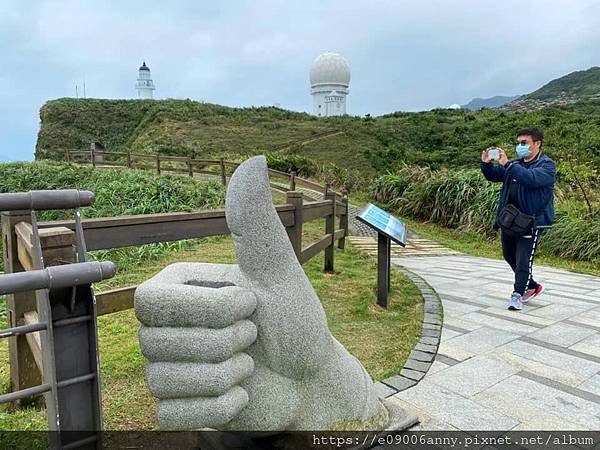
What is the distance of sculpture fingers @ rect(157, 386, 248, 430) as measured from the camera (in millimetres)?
1444

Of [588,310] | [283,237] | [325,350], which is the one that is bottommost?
[588,310]

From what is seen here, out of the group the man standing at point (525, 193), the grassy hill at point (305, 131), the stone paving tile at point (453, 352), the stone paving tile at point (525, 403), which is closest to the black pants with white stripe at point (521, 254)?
the man standing at point (525, 193)

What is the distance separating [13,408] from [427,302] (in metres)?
3.61

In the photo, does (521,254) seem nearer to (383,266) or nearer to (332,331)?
(383,266)

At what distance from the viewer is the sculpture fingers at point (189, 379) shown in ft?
4.68

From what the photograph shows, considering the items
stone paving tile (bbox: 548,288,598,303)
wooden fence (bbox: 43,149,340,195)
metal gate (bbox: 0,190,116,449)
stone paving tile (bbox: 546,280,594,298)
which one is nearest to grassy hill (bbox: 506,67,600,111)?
wooden fence (bbox: 43,149,340,195)

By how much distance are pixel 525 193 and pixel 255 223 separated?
10.4 feet

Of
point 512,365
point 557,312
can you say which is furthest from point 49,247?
point 557,312

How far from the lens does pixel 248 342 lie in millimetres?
1590

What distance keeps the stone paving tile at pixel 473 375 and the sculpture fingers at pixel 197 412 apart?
66.1 inches

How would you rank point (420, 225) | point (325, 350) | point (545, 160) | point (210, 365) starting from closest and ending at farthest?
point (210, 365), point (325, 350), point (545, 160), point (420, 225)

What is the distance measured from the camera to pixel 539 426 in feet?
7.22

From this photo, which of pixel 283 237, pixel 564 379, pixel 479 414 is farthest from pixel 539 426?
pixel 283 237

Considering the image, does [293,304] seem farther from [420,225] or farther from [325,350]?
[420,225]
